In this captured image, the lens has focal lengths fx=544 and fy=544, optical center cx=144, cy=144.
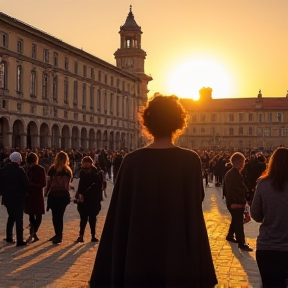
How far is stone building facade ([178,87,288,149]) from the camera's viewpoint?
11750 centimetres

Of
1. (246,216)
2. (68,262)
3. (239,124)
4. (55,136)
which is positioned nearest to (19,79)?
(55,136)

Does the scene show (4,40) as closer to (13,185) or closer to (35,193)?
(35,193)

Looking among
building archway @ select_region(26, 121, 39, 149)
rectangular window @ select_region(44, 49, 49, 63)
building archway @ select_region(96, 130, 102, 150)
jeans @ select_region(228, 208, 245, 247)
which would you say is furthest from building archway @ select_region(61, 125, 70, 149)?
jeans @ select_region(228, 208, 245, 247)

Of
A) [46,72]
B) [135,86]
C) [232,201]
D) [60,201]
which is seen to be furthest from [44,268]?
[135,86]

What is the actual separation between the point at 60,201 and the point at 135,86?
72.5 m

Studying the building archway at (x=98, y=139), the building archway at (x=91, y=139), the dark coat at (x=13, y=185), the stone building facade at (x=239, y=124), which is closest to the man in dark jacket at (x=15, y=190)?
the dark coat at (x=13, y=185)

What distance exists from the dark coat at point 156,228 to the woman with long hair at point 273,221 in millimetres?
1246

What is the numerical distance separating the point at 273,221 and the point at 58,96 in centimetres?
5228

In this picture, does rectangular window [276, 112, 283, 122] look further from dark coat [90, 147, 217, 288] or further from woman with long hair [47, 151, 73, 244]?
dark coat [90, 147, 217, 288]

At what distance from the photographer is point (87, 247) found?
10.1 m

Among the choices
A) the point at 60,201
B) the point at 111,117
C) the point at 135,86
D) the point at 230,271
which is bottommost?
the point at 230,271

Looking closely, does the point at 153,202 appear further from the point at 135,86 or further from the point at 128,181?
the point at 135,86

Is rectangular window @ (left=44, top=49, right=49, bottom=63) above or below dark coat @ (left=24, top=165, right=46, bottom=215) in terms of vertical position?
above

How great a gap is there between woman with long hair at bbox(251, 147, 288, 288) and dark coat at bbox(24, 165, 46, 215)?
6730 mm
